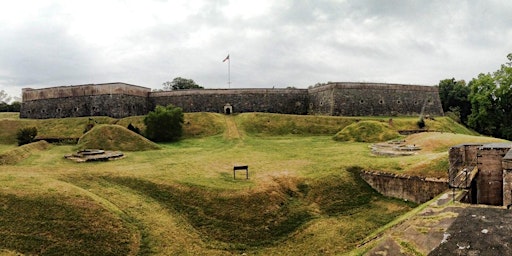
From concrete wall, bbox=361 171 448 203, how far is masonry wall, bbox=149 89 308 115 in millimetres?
27049

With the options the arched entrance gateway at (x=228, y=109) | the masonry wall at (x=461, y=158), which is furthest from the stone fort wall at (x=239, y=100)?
the masonry wall at (x=461, y=158)

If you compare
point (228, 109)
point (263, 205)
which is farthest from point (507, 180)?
point (228, 109)

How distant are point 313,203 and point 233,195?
285 centimetres

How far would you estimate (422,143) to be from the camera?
19797mm

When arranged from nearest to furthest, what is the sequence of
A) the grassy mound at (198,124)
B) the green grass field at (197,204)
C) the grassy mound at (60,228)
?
the grassy mound at (60,228), the green grass field at (197,204), the grassy mound at (198,124)

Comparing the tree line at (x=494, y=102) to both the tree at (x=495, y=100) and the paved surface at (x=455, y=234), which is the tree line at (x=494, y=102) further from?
the paved surface at (x=455, y=234)

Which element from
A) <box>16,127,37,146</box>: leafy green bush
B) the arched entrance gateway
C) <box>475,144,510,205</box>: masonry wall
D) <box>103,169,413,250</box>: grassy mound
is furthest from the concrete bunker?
the arched entrance gateway

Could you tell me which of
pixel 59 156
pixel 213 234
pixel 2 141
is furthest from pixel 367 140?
pixel 2 141

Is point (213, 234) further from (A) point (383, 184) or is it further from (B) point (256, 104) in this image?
(B) point (256, 104)

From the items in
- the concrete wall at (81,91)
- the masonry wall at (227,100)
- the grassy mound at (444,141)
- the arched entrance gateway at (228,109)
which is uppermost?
the concrete wall at (81,91)

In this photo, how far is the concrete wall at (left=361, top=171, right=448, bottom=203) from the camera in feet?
39.4

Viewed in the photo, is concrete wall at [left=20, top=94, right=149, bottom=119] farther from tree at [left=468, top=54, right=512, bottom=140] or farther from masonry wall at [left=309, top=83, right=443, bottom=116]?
tree at [left=468, top=54, right=512, bottom=140]

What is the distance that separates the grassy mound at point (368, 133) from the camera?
81.6ft

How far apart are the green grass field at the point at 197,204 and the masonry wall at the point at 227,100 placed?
71.7ft
